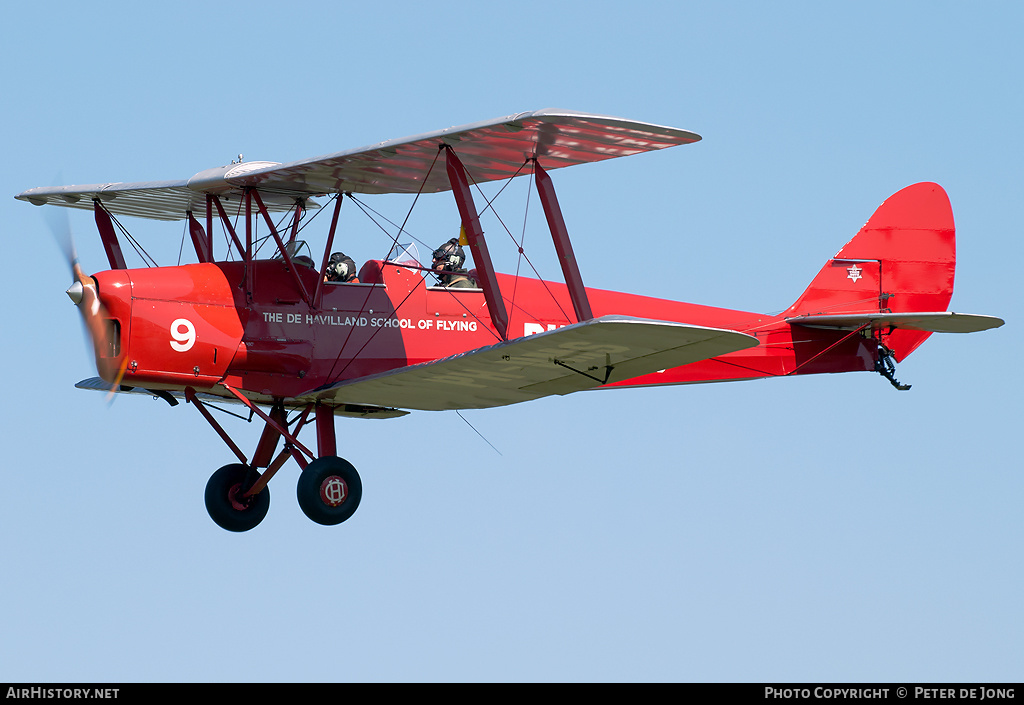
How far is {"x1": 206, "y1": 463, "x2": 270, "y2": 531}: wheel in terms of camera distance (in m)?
15.1

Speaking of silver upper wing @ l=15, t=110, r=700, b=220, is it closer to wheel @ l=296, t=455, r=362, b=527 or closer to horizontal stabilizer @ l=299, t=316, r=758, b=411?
horizontal stabilizer @ l=299, t=316, r=758, b=411

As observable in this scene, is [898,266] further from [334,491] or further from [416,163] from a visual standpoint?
[334,491]

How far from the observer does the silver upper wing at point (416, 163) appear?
1310 cm

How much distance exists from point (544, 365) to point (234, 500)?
3.75m

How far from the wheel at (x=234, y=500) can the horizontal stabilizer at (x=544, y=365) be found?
1225 millimetres

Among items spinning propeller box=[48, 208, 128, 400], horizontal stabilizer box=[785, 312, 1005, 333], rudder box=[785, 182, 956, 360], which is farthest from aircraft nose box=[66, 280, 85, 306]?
rudder box=[785, 182, 956, 360]

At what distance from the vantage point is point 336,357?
14.7m

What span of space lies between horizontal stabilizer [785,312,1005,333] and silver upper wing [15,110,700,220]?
368 centimetres

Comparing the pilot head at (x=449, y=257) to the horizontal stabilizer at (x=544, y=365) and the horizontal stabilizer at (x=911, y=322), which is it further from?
the horizontal stabilizer at (x=911, y=322)

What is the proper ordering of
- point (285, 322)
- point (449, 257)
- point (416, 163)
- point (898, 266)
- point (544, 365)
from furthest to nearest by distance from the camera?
point (898, 266)
point (449, 257)
point (285, 322)
point (416, 163)
point (544, 365)

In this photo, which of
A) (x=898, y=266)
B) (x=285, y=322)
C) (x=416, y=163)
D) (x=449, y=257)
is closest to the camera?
(x=416, y=163)

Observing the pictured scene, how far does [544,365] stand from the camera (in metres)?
13.5

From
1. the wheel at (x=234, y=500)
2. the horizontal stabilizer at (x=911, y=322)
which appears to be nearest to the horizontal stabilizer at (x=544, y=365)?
the wheel at (x=234, y=500)

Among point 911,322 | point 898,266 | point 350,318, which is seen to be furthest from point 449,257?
point 898,266
